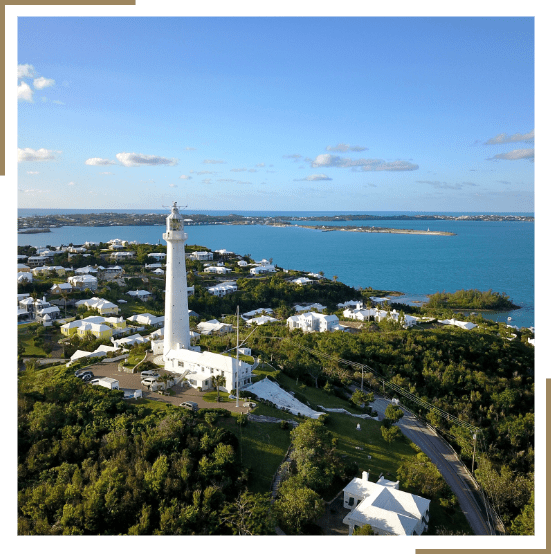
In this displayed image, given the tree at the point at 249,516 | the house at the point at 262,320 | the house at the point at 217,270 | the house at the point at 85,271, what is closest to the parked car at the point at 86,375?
the tree at the point at 249,516

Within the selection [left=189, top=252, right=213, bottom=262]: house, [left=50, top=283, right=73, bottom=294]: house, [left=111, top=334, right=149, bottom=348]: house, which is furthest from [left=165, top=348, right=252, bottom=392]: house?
[left=189, top=252, right=213, bottom=262]: house

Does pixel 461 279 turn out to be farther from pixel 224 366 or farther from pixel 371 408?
pixel 224 366

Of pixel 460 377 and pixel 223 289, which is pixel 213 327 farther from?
pixel 460 377

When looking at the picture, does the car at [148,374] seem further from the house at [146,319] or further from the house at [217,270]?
the house at [217,270]

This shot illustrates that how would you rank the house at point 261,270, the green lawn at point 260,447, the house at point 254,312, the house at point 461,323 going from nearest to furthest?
the green lawn at point 260,447 → the house at point 461,323 → the house at point 254,312 → the house at point 261,270

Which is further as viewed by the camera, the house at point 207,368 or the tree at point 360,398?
the tree at point 360,398

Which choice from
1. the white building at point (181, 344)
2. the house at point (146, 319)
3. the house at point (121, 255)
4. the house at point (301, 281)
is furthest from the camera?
the house at point (121, 255)
